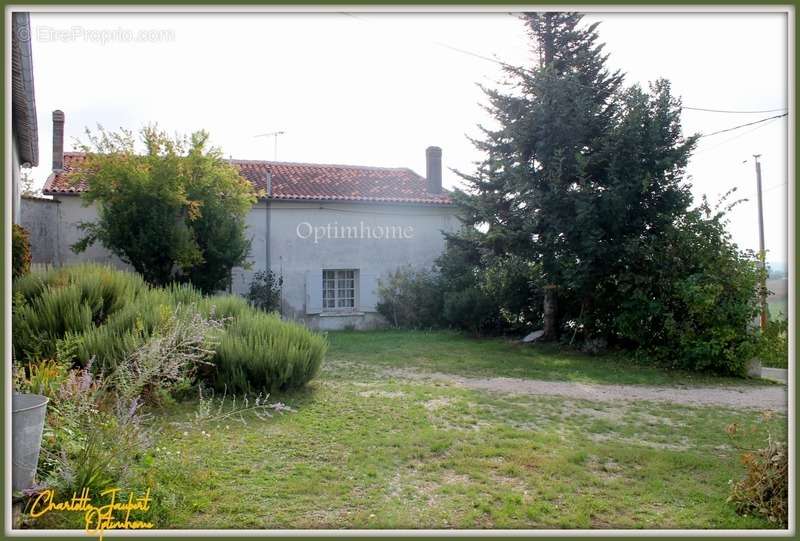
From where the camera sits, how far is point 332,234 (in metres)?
18.3

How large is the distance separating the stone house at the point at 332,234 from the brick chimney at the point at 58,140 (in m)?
0.03

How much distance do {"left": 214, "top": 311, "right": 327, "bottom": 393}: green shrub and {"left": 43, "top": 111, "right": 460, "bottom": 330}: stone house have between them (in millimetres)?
8874

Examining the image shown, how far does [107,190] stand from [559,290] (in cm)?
1071

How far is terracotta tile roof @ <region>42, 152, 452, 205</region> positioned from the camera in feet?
59.6

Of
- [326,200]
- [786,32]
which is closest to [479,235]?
[326,200]

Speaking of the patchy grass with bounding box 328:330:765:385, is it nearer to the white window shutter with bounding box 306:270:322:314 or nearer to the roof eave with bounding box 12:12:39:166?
the white window shutter with bounding box 306:270:322:314

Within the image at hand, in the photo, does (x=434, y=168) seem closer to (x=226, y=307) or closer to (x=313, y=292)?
(x=313, y=292)

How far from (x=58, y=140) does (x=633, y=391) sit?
17.4 meters

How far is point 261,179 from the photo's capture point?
1886 centimetres

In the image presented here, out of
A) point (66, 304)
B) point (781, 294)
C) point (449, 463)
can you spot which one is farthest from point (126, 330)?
point (781, 294)

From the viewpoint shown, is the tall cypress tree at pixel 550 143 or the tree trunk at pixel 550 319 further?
the tree trunk at pixel 550 319

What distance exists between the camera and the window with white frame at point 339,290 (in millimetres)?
18547

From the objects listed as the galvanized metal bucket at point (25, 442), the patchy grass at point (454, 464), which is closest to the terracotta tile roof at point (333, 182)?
the patchy grass at point (454, 464)
